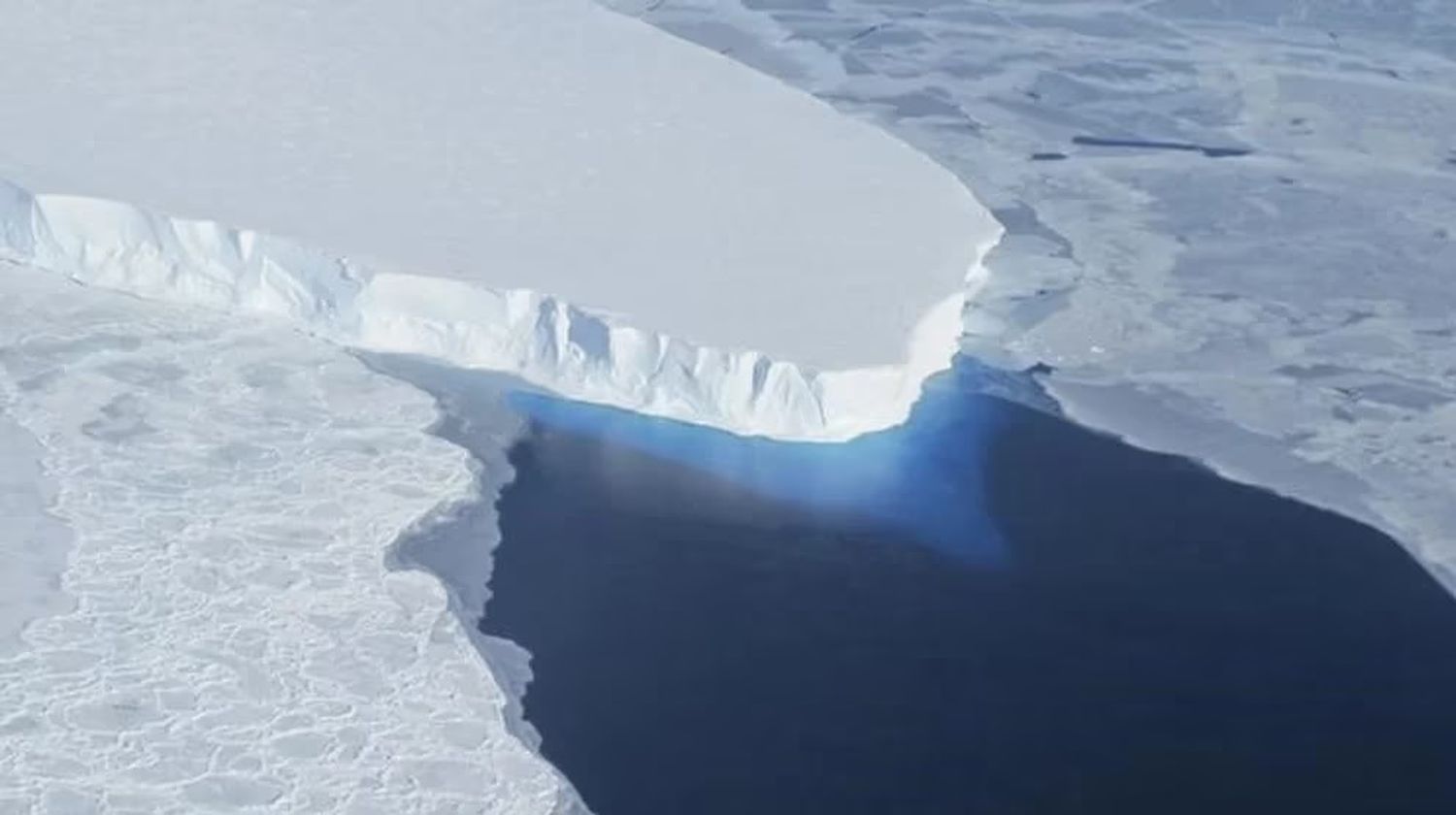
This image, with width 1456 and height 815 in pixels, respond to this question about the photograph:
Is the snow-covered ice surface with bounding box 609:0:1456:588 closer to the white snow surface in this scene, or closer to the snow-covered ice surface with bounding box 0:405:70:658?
the white snow surface

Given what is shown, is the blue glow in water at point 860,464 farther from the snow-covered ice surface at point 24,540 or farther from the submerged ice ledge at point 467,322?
the snow-covered ice surface at point 24,540

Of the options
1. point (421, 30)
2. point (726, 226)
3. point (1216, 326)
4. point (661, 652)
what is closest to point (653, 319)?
point (726, 226)

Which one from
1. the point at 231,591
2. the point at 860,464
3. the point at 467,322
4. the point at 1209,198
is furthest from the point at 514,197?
the point at 1209,198

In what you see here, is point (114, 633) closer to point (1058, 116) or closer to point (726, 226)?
point (726, 226)

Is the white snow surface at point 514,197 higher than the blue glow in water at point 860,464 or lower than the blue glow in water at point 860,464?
higher

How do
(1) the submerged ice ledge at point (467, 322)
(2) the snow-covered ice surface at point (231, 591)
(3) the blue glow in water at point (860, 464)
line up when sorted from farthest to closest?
(1) the submerged ice ledge at point (467, 322), (3) the blue glow in water at point (860, 464), (2) the snow-covered ice surface at point (231, 591)

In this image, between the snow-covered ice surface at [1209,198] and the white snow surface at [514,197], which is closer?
the white snow surface at [514,197]

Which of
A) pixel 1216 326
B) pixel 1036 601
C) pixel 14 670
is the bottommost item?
pixel 14 670

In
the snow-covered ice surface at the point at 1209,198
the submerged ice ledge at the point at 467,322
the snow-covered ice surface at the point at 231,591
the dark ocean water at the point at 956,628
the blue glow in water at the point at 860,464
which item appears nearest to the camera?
the snow-covered ice surface at the point at 231,591

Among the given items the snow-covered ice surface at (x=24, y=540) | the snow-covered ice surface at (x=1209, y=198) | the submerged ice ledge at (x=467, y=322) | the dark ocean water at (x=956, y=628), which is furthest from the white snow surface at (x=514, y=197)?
the snow-covered ice surface at (x=24, y=540)
